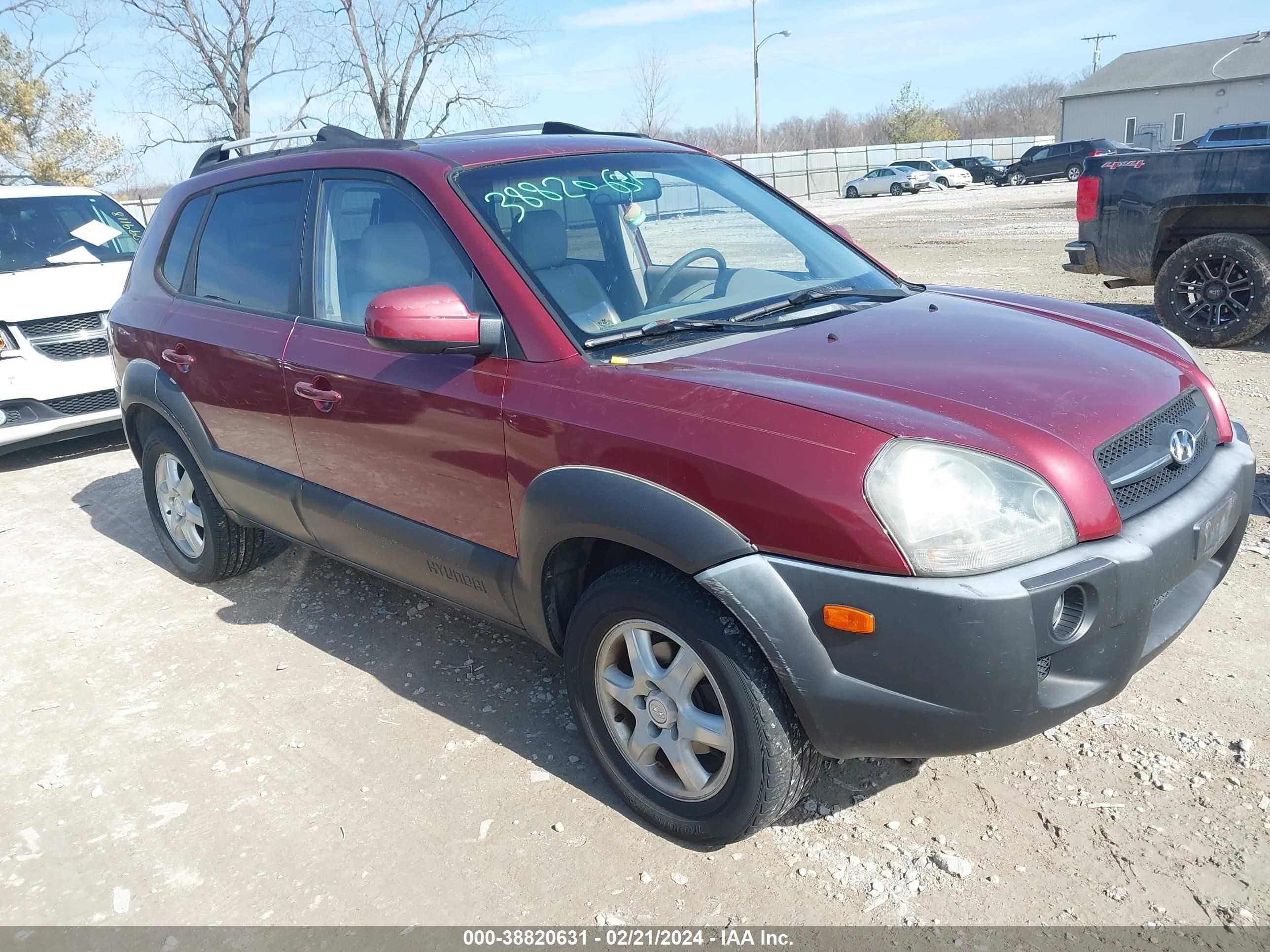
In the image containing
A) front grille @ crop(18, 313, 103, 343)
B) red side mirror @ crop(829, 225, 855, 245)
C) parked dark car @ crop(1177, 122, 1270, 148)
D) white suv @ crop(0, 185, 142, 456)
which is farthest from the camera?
parked dark car @ crop(1177, 122, 1270, 148)

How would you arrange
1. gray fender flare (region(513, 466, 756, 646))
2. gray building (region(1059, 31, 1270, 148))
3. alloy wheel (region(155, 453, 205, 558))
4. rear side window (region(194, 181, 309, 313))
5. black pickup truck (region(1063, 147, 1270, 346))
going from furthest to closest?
gray building (region(1059, 31, 1270, 148)), black pickup truck (region(1063, 147, 1270, 346)), alloy wheel (region(155, 453, 205, 558)), rear side window (region(194, 181, 309, 313)), gray fender flare (region(513, 466, 756, 646))

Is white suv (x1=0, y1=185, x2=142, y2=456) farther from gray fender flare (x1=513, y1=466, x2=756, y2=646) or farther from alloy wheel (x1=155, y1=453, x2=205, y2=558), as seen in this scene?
gray fender flare (x1=513, y1=466, x2=756, y2=646)

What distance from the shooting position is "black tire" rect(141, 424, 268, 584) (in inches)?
175

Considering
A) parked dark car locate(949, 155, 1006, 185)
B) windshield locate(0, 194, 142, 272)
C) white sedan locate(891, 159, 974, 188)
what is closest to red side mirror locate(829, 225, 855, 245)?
windshield locate(0, 194, 142, 272)

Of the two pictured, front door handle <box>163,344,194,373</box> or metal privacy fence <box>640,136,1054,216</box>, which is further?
metal privacy fence <box>640,136,1054,216</box>

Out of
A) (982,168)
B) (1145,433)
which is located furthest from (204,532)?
(982,168)

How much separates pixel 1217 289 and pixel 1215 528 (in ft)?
20.0

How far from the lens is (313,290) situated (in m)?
3.53

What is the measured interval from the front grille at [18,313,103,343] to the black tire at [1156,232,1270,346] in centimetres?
811

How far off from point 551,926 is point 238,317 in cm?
261

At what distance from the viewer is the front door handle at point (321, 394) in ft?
10.9

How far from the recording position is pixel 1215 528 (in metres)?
2.54

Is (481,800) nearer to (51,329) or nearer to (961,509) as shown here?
(961,509)

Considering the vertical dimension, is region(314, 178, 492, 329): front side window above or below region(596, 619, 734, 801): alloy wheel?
A: above
